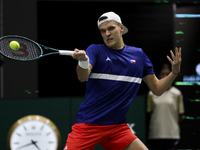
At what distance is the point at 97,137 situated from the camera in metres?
3.02

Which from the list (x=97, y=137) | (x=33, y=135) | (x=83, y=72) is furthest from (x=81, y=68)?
(x=33, y=135)

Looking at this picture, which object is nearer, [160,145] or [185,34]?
[160,145]

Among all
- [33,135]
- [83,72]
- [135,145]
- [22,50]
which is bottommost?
[33,135]

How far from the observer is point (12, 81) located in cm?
603

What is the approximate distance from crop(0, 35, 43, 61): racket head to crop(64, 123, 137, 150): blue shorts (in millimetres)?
668

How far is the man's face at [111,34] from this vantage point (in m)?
3.13

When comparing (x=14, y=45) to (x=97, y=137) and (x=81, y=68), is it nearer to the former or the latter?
(x=81, y=68)

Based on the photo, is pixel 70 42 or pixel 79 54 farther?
pixel 70 42

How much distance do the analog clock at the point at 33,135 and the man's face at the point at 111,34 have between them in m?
2.83

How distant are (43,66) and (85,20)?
102cm

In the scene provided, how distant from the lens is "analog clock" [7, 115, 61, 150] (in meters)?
5.59

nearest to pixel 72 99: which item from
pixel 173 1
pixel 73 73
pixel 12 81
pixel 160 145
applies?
pixel 73 73

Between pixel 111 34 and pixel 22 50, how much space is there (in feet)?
2.41

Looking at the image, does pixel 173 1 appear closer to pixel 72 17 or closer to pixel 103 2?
pixel 103 2
